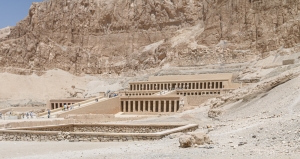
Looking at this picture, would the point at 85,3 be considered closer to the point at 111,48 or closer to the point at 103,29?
the point at 103,29

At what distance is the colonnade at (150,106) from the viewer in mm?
39719

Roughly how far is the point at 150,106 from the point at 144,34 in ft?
166

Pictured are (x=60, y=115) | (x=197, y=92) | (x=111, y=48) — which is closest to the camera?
(x=60, y=115)

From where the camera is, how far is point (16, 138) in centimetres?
1633

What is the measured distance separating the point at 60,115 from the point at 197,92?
18.7 meters

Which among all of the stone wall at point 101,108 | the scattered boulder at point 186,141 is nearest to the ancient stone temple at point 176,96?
the stone wall at point 101,108

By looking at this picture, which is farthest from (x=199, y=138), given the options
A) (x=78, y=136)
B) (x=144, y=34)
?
(x=144, y=34)

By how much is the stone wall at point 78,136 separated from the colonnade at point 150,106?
22596 mm

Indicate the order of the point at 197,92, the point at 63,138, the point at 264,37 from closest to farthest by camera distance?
the point at 63,138 < the point at 197,92 < the point at 264,37

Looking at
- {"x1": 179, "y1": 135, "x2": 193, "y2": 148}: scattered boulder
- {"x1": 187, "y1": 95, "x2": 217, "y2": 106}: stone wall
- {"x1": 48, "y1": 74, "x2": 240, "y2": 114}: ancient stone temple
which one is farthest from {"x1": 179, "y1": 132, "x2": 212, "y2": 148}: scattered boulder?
{"x1": 187, "y1": 95, "x2": 217, "y2": 106}: stone wall

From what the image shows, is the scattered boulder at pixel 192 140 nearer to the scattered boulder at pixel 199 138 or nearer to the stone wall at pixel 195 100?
the scattered boulder at pixel 199 138

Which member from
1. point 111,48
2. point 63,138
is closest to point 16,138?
point 63,138

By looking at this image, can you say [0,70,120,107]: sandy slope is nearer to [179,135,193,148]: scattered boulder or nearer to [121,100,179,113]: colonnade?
[121,100,179,113]: colonnade

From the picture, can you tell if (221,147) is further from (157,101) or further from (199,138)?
(157,101)
